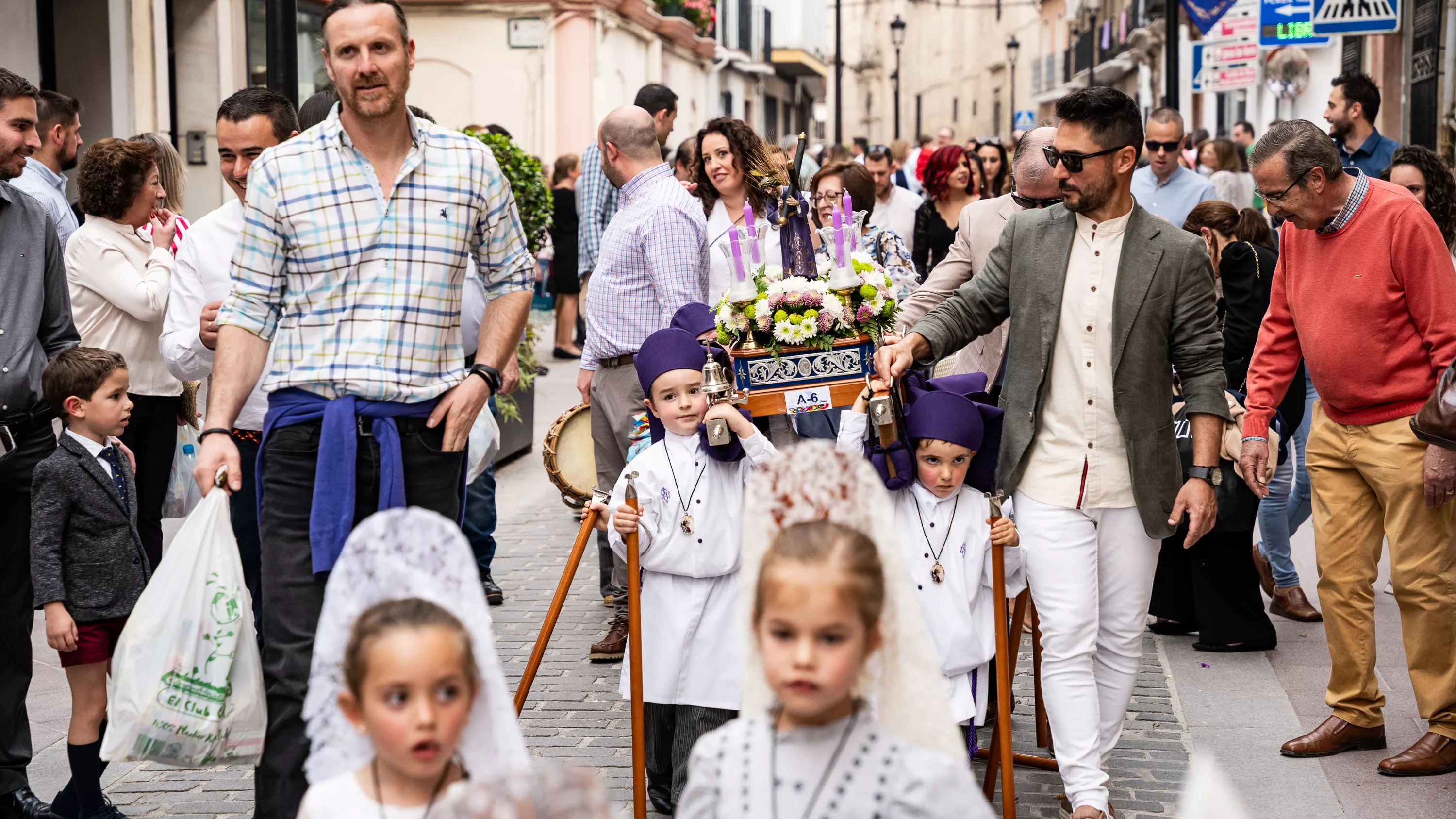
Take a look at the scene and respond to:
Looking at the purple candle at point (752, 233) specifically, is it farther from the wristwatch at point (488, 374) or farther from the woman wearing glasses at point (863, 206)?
the wristwatch at point (488, 374)

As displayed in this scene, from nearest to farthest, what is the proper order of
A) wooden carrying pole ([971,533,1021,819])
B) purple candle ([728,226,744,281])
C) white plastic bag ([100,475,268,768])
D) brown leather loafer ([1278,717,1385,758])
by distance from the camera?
white plastic bag ([100,475,268,768]), wooden carrying pole ([971,533,1021,819]), purple candle ([728,226,744,281]), brown leather loafer ([1278,717,1385,758])

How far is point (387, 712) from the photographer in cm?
276

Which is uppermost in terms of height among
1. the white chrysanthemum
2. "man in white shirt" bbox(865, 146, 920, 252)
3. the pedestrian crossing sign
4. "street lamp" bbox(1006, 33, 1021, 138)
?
"street lamp" bbox(1006, 33, 1021, 138)

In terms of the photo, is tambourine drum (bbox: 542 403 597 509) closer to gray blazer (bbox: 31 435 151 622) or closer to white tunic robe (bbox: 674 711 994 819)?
gray blazer (bbox: 31 435 151 622)

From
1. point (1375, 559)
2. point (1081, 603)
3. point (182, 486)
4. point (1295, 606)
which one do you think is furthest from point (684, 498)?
point (1295, 606)

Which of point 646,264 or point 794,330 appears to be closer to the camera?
point 794,330

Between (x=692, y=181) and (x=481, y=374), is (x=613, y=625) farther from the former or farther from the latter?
(x=481, y=374)

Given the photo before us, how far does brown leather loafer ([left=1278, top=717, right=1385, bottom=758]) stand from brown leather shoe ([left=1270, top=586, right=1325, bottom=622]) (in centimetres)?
199

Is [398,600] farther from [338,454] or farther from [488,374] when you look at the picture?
[488,374]

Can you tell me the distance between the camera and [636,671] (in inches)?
189

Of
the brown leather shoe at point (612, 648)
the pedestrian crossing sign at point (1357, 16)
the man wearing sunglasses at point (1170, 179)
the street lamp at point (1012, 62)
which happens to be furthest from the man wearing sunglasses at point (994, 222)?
the street lamp at point (1012, 62)

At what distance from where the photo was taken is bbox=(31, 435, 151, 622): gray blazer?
15.8 feet

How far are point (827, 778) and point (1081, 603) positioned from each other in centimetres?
231

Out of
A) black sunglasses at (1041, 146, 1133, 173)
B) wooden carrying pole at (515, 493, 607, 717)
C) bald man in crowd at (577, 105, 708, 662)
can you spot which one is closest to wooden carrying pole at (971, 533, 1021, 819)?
black sunglasses at (1041, 146, 1133, 173)
